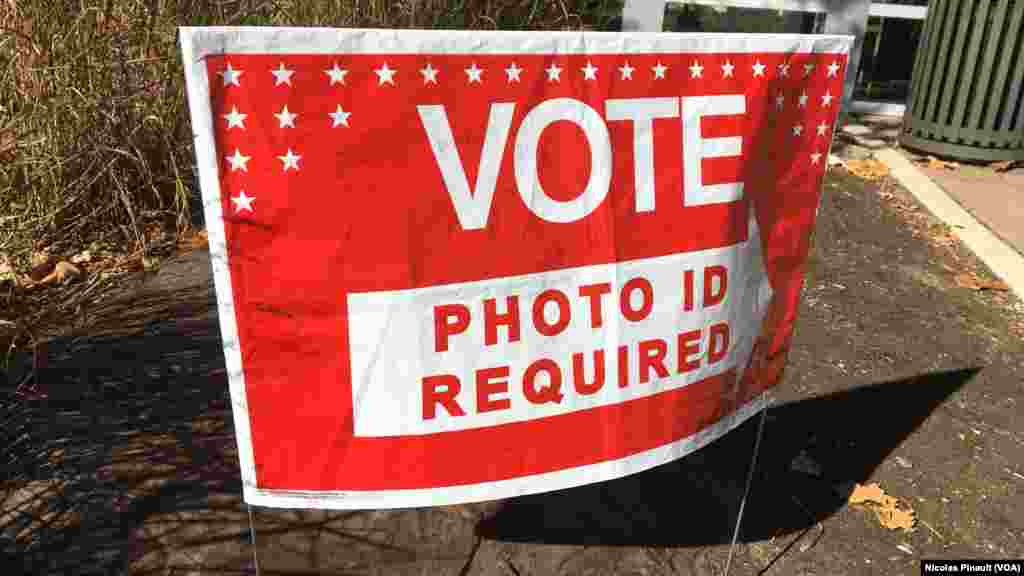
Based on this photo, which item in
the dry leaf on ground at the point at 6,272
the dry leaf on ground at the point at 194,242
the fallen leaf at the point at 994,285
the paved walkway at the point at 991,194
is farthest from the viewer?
the paved walkway at the point at 991,194

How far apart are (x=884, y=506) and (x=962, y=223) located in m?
3.74

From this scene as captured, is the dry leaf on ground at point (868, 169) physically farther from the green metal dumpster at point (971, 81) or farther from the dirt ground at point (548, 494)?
the dirt ground at point (548, 494)

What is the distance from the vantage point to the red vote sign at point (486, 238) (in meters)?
1.76

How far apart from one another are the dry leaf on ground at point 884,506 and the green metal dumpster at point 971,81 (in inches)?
211

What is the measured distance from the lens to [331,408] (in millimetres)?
1936

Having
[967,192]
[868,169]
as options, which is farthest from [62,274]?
[967,192]

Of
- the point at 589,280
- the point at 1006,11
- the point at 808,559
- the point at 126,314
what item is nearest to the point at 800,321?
the point at 808,559

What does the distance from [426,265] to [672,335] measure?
72 cm

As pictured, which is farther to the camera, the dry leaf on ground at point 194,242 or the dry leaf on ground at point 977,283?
the dry leaf on ground at point 977,283

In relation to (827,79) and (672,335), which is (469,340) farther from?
(827,79)

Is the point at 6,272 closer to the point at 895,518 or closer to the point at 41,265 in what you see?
the point at 41,265

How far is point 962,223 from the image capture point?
597cm

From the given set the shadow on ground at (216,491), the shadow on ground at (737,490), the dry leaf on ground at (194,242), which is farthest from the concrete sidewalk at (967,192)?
the dry leaf on ground at (194,242)

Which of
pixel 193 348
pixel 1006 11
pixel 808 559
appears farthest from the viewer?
pixel 1006 11
